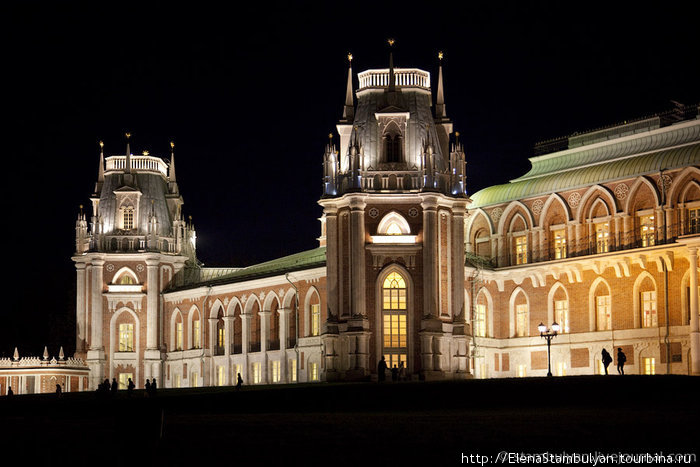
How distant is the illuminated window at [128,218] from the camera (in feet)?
314

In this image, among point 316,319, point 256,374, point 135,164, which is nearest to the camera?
point 316,319

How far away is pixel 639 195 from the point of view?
76188 millimetres

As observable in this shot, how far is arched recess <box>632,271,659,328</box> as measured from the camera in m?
74.1

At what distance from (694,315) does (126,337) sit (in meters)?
44.2

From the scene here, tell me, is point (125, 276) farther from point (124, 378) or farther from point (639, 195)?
point (639, 195)

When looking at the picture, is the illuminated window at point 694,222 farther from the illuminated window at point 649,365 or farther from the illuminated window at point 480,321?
the illuminated window at point 480,321

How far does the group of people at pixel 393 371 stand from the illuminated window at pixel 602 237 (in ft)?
52.2

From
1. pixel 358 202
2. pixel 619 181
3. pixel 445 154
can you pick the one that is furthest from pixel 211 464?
pixel 619 181

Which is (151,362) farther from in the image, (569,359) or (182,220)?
(569,359)

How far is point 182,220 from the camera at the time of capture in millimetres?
98625

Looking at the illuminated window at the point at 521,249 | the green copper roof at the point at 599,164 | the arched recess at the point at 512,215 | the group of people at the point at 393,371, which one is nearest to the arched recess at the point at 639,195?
the green copper roof at the point at 599,164

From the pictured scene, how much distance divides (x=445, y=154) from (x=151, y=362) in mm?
31434

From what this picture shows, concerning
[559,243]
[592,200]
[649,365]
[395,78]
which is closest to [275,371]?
[559,243]

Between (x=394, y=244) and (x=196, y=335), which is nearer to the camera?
(x=394, y=244)
